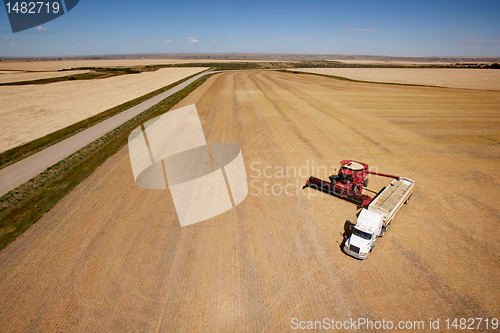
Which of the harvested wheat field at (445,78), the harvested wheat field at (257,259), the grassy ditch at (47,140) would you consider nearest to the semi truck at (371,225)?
the harvested wheat field at (257,259)

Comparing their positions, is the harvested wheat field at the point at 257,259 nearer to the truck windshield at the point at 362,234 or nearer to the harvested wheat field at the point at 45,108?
the truck windshield at the point at 362,234

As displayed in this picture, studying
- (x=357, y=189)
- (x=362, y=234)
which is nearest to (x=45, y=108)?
(x=357, y=189)

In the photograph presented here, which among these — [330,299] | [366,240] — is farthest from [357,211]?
[330,299]

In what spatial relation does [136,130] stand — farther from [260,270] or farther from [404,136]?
[404,136]

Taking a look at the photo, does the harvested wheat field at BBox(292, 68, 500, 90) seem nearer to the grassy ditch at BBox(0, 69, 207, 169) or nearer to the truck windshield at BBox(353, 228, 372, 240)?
the truck windshield at BBox(353, 228, 372, 240)

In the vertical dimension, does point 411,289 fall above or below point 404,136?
below
